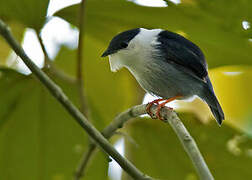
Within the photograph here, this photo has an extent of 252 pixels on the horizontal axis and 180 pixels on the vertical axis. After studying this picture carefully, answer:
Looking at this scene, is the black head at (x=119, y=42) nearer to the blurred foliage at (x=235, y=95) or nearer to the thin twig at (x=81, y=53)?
the thin twig at (x=81, y=53)

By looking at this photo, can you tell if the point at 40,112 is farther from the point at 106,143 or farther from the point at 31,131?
the point at 106,143

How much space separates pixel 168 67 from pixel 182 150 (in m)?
0.54

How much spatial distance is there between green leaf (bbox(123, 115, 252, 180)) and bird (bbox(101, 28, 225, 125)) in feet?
1.21

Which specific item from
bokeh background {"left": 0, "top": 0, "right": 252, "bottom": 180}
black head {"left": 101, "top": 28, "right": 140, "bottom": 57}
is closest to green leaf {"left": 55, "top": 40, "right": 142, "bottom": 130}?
bokeh background {"left": 0, "top": 0, "right": 252, "bottom": 180}

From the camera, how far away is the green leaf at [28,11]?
1376 mm

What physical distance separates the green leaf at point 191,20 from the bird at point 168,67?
0.05m

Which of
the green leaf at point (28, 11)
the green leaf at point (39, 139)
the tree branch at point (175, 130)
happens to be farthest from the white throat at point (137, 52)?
the green leaf at point (39, 139)

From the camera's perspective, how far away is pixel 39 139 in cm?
179

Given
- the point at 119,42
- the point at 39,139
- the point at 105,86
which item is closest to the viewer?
the point at 119,42

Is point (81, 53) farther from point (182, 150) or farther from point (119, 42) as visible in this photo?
point (182, 150)

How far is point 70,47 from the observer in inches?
85.4

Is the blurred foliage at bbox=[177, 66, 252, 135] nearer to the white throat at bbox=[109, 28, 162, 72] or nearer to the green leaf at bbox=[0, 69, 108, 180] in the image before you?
the green leaf at bbox=[0, 69, 108, 180]

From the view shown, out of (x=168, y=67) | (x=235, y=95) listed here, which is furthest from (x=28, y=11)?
(x=235, y=95)

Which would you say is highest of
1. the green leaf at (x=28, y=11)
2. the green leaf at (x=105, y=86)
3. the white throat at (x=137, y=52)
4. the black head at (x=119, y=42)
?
the green leaf at (x=28, y=11)
